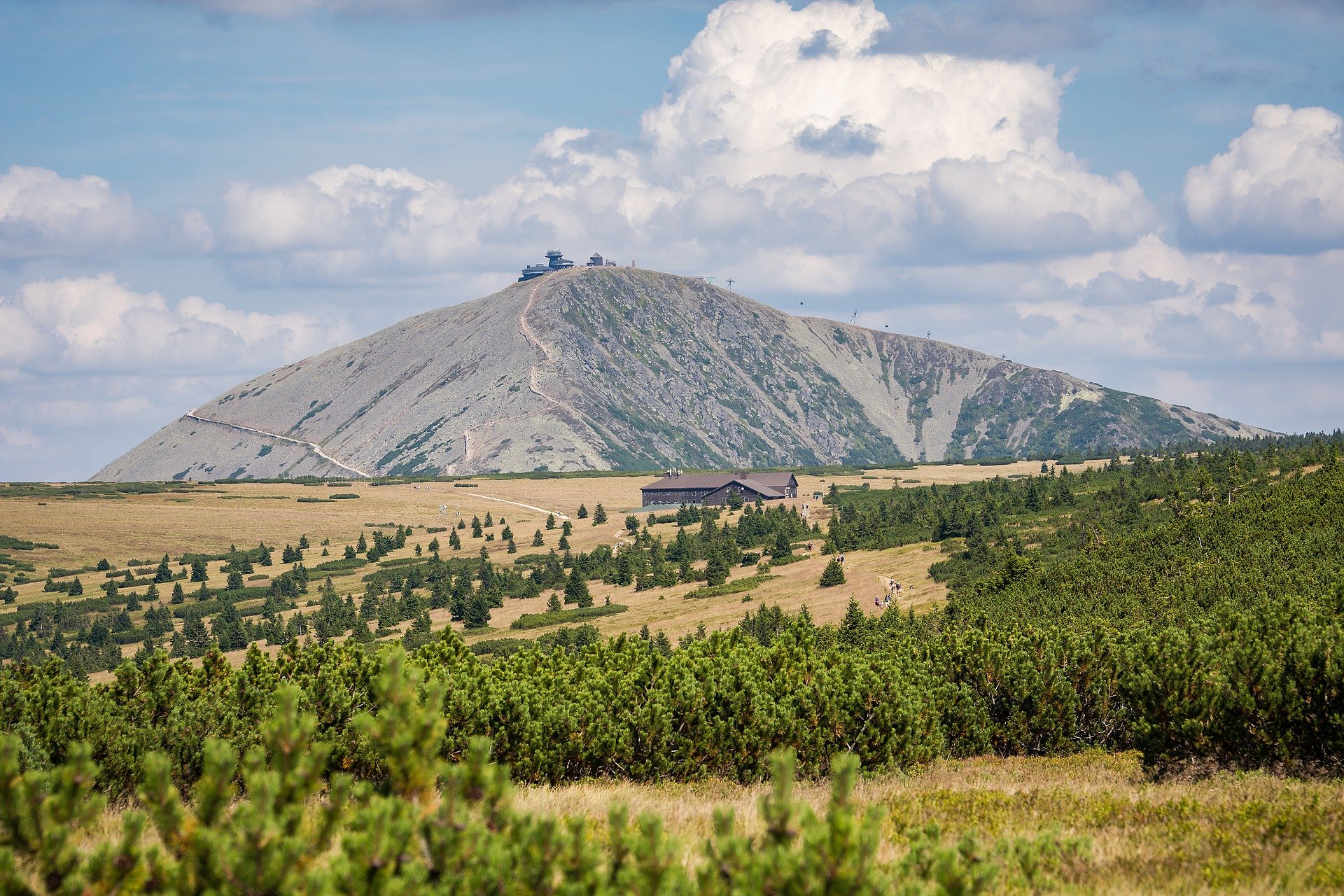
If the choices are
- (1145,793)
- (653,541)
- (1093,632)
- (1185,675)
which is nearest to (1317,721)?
(1185,675)

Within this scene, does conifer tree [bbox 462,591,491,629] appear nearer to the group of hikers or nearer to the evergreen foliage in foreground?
the group of hikers

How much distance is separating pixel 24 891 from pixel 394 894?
7.89 feet

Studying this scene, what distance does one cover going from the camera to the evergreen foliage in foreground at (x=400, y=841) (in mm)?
7570

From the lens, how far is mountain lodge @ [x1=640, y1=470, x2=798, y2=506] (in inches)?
6826

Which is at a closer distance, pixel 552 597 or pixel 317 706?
pixel 317 706

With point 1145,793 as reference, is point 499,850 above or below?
above

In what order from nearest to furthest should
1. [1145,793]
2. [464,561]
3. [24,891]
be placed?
[24,891] < [1145,793] < [464,561]

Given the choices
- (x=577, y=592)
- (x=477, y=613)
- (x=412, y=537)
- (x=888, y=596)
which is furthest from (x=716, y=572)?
(x=412, y=537)

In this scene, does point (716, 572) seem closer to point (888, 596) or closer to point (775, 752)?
point (888, 596)

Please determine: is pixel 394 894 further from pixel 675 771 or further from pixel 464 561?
pixel 464 561

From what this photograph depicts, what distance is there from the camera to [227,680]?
947 inches

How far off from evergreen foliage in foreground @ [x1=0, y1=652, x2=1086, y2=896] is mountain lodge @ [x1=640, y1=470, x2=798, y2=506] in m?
162

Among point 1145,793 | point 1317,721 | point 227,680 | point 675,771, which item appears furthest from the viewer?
point 227,680

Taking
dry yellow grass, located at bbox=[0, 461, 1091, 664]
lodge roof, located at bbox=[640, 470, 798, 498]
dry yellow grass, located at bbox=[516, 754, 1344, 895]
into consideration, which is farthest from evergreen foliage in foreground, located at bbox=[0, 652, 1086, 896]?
lodge roof, located at bbox=[640, 470, 798, 498]
